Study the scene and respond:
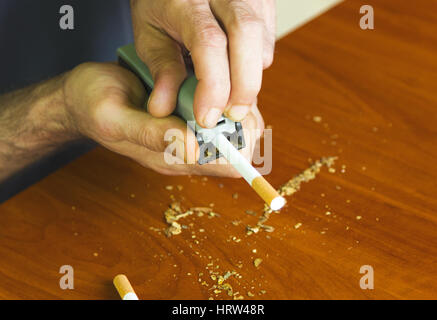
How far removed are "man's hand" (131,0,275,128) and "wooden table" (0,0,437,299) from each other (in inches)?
6.7

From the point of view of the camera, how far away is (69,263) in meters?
0.69

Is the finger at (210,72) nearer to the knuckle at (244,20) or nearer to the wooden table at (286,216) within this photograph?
the knuckle at (244,20)

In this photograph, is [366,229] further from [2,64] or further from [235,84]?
[2,64]

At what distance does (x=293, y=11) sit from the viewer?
1908 mm

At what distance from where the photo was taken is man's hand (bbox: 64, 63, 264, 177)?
688 mm

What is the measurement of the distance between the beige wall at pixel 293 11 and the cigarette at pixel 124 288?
1385 mm

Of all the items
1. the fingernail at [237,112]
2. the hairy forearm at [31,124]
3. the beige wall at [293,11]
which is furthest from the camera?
the beige wall at [293,11]

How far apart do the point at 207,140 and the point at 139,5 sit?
0.26 m

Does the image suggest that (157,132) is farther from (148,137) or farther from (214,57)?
(214,57)

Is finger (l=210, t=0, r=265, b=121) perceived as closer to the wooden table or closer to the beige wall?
the wooden table

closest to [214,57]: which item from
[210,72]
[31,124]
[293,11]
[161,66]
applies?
[210,72]

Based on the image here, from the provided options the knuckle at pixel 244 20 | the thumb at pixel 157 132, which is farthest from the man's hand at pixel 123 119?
the knuckle at pixel 244 20

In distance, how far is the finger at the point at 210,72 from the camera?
60cm
